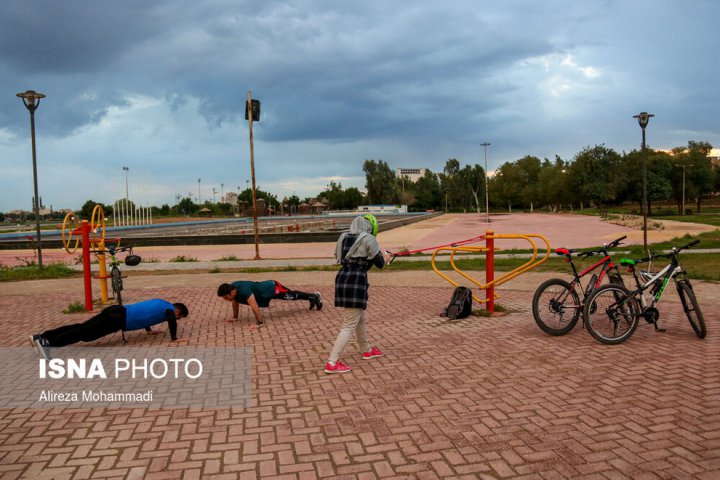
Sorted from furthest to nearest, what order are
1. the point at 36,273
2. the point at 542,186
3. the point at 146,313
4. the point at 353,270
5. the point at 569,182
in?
1. the point at 542,186
2. the point at 569,182
3. the point at 36,273
4. the point at 146,313
5. the point at 353,270

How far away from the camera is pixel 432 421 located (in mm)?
4012

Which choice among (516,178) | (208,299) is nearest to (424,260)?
(208,299)

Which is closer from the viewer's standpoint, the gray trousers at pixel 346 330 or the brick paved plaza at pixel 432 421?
the brick paved plaza at pixel 432 421

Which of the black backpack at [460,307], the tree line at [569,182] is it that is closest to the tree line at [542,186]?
the tree line at [569,182]

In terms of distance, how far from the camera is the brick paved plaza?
333 centimetres

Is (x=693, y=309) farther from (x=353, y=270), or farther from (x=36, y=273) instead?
(x=36, y=273)

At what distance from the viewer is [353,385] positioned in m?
4.89

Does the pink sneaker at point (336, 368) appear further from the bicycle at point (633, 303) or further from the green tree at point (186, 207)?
the green tree at point (186, 207)

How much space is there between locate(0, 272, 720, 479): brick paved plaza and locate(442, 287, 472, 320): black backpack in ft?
3.53

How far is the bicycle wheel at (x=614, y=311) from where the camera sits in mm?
5930

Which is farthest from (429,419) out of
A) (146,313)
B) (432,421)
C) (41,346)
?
(41,346)

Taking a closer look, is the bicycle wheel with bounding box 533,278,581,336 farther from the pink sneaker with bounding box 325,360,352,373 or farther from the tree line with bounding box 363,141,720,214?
the tree line with bounding box 363,141,720,214

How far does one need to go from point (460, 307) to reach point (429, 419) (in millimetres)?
→ 3765

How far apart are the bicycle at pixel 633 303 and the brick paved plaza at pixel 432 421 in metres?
0.20
